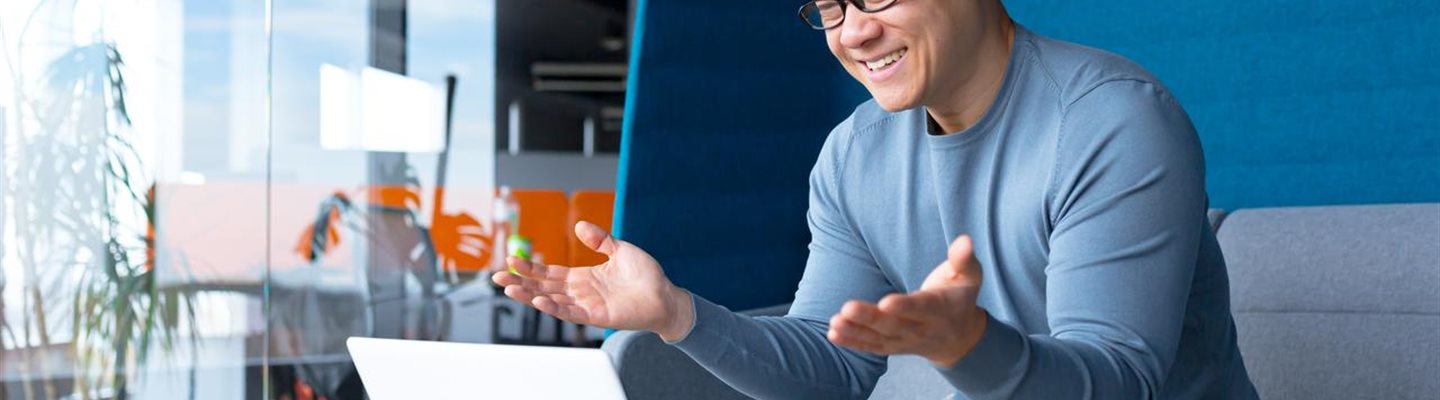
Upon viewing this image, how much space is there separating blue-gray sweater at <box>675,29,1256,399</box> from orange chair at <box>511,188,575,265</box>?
162 inches

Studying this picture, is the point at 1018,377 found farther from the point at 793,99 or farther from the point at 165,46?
the point at 165,46

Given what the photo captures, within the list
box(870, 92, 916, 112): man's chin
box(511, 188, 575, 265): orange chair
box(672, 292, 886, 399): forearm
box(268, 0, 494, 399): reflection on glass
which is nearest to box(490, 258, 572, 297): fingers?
box(672, 292, 886, 399): forearm

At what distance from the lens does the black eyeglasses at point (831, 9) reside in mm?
1351

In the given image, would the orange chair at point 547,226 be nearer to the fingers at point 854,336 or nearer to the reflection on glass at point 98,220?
the reflection on glass at point 98,220

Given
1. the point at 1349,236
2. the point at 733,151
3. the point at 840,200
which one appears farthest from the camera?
the point at 733,151

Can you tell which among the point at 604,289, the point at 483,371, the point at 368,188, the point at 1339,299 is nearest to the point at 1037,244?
the point at 604,289

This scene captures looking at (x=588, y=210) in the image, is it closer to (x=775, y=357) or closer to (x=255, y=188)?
(x=255, y=188)

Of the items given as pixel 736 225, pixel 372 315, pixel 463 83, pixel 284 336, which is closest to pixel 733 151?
pixel 736 225

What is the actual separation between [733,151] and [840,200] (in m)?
0.86

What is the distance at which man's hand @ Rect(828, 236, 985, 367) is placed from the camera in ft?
Result: 2.86

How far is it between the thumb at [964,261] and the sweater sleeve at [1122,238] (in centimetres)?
17

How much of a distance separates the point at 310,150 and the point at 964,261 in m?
4.01

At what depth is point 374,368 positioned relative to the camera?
128 centimetres

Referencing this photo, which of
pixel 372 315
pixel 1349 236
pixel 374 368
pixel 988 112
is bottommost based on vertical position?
pixel 372 315
